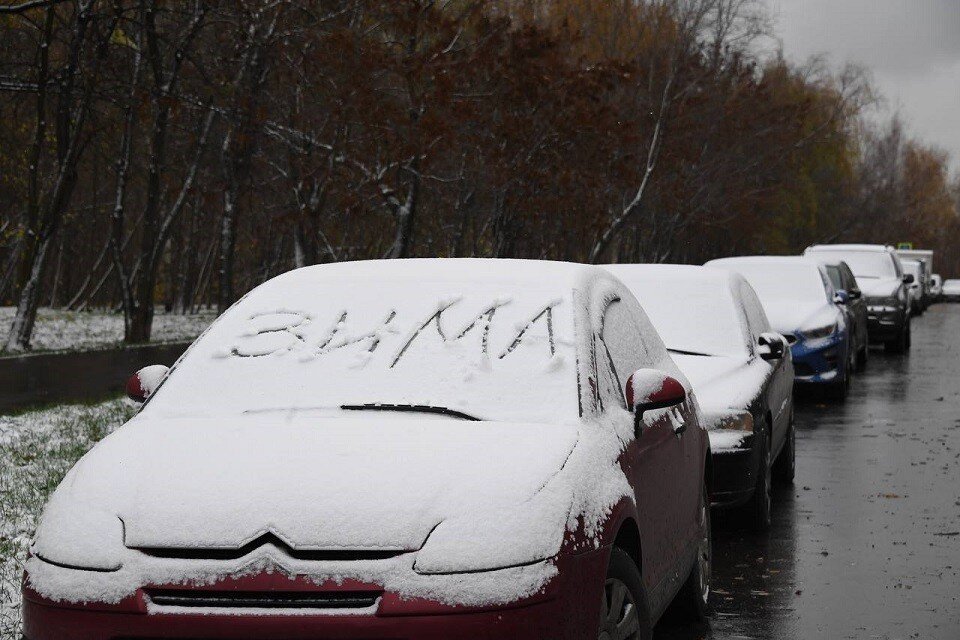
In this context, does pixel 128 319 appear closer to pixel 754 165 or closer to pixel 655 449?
pixel 655 449

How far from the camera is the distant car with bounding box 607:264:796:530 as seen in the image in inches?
→ 333

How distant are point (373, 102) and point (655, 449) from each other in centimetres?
2085

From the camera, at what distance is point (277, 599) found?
12.2ft

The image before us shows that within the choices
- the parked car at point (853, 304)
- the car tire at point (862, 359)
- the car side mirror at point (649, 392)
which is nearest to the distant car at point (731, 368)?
the car side mirror at point (649, 392)

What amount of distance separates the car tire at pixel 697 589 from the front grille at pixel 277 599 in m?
2.75

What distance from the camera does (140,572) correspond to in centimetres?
378

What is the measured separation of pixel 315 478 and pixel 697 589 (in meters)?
2.85

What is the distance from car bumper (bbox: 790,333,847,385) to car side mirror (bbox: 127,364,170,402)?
41.3 feet

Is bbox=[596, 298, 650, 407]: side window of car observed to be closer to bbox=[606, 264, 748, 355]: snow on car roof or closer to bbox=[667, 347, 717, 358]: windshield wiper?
bbox=[667, 347, 717, 358]: windshield wiper

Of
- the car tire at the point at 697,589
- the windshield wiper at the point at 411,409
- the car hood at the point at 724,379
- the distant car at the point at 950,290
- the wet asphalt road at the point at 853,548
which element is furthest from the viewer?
the distant car at the point at 950,290

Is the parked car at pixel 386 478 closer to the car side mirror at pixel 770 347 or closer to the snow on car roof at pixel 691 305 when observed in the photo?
the car side mirror at pixel 770 347

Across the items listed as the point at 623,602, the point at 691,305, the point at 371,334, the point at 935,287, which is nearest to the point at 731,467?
the point at 691,305

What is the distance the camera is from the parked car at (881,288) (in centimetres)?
2755

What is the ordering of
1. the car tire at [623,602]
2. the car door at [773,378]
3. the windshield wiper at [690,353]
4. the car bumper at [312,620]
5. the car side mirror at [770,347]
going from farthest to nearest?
the windshield wiper at [690,353] < the car side mirror at [770,347] < the car door at [773,378] < the car tire at [623,602] < the car bumper at [312,620]
